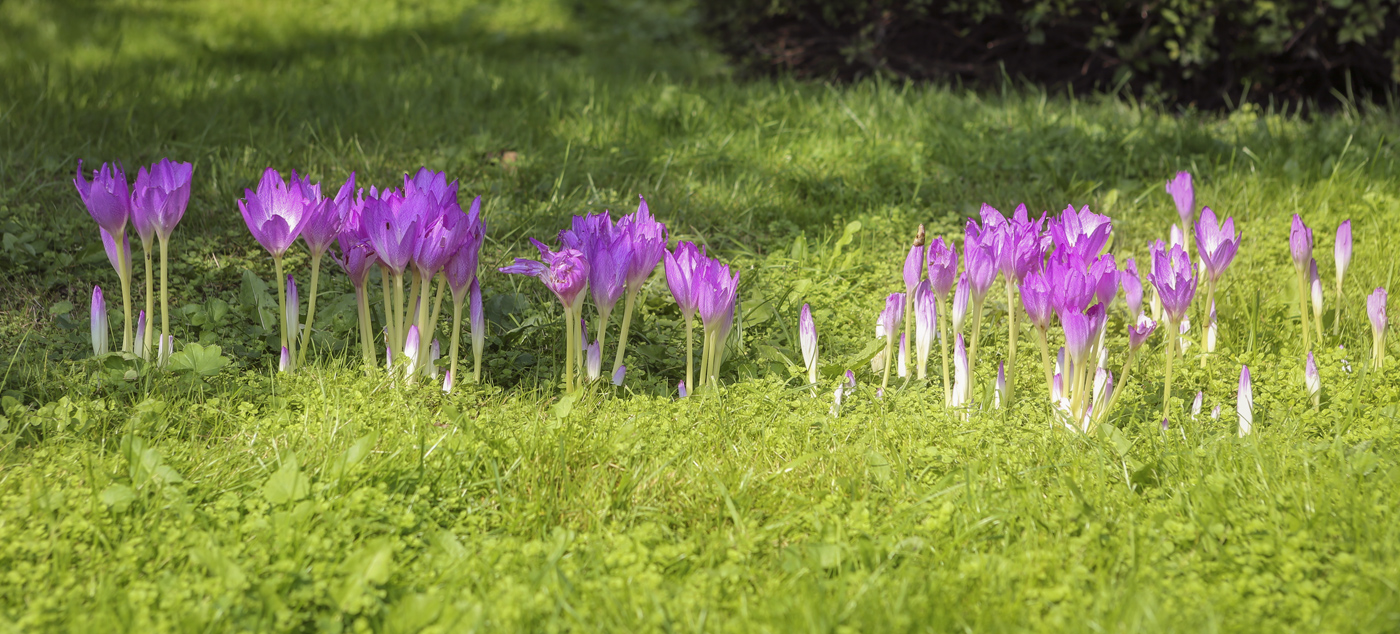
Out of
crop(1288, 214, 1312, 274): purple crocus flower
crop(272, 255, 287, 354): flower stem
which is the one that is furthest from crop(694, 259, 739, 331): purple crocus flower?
crop(1288, 214, 1312, 274): purple crocus flower

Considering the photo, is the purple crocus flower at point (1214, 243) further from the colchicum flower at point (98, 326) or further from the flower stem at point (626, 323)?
the colchicum flower at point (98, 326)

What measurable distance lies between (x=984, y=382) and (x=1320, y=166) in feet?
9.04

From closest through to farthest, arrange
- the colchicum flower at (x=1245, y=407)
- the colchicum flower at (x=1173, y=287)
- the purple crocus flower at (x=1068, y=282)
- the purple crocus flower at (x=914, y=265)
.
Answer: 1. the purple crocus flower at (x=1068, y=282)
2. the colchicum flower at (x=1173, y=287)
3. the colchicum flower at (x=1245, y=407)
4. the purple crocus flower at (x=914, y=265)

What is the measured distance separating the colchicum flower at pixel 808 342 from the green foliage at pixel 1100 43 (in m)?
4.04

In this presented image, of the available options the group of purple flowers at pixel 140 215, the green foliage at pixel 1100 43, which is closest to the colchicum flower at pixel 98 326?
the group of purple flowers at pixel 140 215

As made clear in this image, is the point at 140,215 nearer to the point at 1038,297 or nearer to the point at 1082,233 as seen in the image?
the point at 1038,297

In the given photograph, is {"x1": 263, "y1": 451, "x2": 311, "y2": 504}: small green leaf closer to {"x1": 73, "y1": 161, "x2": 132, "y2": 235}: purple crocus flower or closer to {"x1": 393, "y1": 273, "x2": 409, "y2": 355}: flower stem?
{"x1": 393, "y1": 273, "x2": 409, "y2": 355}: flower stem

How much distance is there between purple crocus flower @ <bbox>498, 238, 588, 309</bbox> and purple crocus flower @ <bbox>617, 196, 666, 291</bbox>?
0.15 metres

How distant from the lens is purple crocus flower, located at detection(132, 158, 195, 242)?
2572mm

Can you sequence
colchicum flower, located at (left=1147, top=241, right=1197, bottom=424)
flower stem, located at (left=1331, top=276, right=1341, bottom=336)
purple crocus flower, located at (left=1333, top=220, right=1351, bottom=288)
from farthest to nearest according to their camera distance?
flower stem, located at (left=1331, top=276, right=1341, bottom=336) → purple crocus flower, located at (left=1333, top=220, right=1351, bottom=288) → colchicum flower, located at (left=1147, top=241, right=1197, bottom=424)

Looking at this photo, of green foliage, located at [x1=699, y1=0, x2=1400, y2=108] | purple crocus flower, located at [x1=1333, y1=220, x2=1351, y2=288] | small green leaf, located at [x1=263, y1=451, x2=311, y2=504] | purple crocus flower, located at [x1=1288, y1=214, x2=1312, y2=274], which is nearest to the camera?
small green leaf, located at [x1=263, y1=451, x2=311, y2=504]

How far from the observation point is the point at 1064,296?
2428 mm

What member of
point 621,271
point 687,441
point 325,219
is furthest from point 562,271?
point 325,219

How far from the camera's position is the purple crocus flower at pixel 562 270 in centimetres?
248
